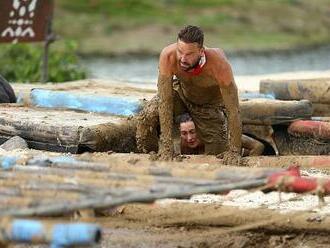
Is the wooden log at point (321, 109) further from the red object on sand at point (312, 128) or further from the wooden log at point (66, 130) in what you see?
the wooden log at point (66, 130)

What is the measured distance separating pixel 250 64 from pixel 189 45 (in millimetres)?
18799

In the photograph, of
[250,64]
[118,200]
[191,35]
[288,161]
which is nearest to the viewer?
[118,200]

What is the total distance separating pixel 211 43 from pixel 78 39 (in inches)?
141

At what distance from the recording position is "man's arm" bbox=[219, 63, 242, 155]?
750 centimetres

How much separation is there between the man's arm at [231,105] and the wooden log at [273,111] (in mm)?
1856

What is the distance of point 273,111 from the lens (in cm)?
938

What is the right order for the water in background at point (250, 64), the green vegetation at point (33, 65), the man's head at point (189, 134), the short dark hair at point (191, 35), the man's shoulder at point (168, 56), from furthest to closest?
1. the water in background at point (250, 64)
2. the green vegetation at point (33, 65)
3. the man's head at point (189, 134)
4. the man's shoulder at point (168, 56)
5. the short dark hair at point (191, 35)

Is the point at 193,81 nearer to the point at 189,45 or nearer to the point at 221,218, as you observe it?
the point at 189,45

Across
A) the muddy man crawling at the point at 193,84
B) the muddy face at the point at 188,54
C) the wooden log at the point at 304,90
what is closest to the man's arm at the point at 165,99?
the muddy man crawling at the point at 193,84

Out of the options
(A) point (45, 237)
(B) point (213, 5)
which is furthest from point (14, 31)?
(B) point (213, 5)

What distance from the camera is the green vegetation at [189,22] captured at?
97.6 ft

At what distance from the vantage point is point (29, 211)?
17.4ft

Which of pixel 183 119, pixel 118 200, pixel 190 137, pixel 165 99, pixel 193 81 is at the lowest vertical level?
pixel 190 137

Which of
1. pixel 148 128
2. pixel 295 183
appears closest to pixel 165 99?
pixel 148 128
